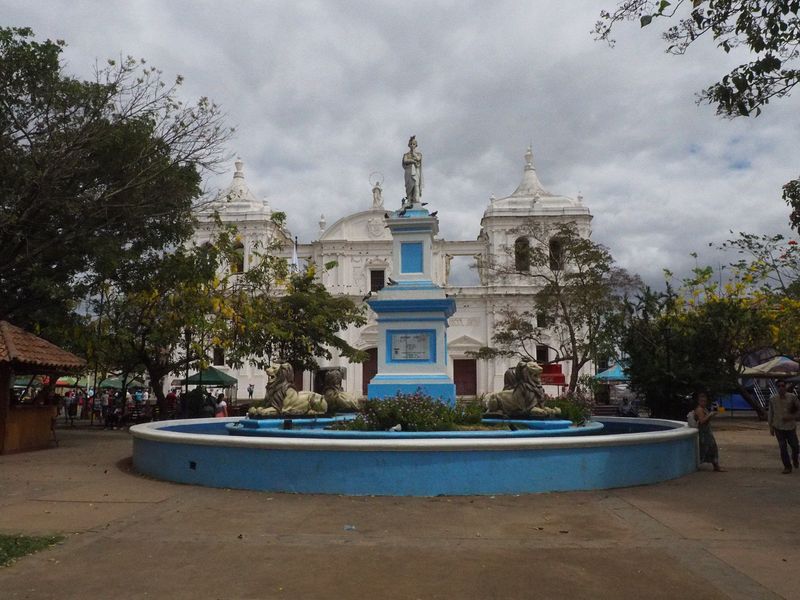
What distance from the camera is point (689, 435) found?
1020cm

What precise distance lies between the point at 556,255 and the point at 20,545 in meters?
22.8

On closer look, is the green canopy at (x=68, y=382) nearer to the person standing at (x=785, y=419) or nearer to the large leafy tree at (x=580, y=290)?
the large leafy tree at (x=580, y=290)

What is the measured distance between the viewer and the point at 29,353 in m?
13.0

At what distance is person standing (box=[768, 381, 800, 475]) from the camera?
10.3 meters

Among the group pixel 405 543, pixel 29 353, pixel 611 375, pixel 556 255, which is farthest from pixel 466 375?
pixel 405 543

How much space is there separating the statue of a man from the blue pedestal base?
416 cm

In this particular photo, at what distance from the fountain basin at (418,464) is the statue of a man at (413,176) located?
320 inches

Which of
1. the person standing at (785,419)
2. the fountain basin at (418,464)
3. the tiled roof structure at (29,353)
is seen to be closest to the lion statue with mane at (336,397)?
the fountain basin at (418,464)

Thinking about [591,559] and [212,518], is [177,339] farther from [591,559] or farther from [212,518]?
[591,559]

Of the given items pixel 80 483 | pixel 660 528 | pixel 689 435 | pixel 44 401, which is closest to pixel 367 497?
pixel 660 528

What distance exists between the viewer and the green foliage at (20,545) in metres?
5.47

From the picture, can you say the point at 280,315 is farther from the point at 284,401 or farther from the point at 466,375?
the point at 466,375

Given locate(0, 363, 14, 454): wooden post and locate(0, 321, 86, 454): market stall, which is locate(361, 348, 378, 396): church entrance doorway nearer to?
locate(0, 321, 86, 454): market stall

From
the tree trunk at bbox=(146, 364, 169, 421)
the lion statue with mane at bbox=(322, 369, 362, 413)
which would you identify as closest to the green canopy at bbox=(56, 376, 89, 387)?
the tree trunk at bbox=(146, 364, 169, 421)
